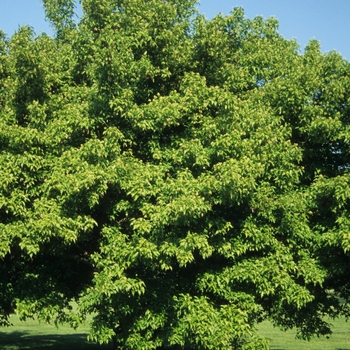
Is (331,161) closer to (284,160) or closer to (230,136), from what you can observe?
(284,160)

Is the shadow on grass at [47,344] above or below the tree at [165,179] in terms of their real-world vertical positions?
below

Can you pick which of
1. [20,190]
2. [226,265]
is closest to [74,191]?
[20,190]

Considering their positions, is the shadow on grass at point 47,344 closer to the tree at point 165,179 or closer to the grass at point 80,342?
the grass at point 80,342

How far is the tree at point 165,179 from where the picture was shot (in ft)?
50.5

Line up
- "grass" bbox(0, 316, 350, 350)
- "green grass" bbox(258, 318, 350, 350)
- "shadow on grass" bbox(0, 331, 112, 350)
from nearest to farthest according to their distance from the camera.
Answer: "shadow on grass" bbox(0, 331, 112, 350), "grass" bbox(0, 316, 350, 350), "green grass" bbox(258, 318, 350, 350)

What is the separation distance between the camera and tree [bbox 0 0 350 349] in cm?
1541

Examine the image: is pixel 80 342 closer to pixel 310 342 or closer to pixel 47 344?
pixel 47 344

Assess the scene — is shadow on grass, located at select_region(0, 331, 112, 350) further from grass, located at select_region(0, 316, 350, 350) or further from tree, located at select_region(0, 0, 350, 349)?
tree, located at select_region(0, 0, 350, 349)

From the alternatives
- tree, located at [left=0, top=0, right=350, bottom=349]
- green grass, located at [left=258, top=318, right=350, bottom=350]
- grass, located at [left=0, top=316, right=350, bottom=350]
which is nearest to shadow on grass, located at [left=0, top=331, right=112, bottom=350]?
grass, located at [left=0, top=316, right=350, bottom=350]

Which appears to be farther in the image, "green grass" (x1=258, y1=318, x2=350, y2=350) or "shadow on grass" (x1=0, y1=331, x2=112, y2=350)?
"green grass" (x1=258, y1=318, x2=350, y2=350)

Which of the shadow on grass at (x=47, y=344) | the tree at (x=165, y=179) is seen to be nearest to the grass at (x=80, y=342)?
the shadow on grass at (x=47, y=344)

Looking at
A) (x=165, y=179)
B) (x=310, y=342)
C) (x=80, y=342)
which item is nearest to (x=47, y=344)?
(x=80, y=342)

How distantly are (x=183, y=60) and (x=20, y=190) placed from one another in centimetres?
641

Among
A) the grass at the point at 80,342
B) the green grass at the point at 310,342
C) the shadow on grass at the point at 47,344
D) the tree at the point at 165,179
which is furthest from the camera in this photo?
the green grass at the point at 310,342
